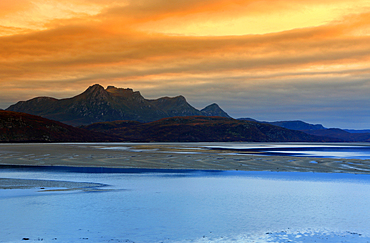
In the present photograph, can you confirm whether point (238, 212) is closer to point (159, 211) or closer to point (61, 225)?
point (159, 211)

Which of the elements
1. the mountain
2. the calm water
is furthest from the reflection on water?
the mountain

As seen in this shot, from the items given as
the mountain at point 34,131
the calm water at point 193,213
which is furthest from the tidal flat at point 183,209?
the mountain at point 34,131

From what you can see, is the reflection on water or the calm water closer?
the calm water

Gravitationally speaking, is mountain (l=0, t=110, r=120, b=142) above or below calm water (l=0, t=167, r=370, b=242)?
above

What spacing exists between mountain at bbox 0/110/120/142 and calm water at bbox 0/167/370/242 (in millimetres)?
144527

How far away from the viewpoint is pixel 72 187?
2725 centimetres

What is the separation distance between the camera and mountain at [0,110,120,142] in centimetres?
15925

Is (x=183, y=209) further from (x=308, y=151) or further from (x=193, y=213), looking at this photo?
(x=308, y=151)

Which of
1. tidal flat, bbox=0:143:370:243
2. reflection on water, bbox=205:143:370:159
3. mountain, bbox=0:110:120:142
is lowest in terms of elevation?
tidal flat, bbox=0:143:370:243

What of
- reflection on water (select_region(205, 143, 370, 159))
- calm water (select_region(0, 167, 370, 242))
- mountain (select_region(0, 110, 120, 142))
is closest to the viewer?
calm water (select_region(0, 167, 370, 242))

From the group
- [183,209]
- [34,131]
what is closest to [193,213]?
[183,209]

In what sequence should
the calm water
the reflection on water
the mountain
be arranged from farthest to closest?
the mountain → the reflection on water → the calm water

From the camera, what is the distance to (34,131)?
16850 centimetres

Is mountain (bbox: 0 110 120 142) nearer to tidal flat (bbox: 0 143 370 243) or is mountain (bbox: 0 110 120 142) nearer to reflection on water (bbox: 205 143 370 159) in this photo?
reflection on water (bbox: 205 143 370 159)
